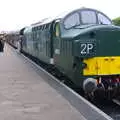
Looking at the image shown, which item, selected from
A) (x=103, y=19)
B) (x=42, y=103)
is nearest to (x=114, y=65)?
(x=42, y=103)

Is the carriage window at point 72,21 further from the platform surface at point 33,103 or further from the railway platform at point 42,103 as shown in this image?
the platform surface at point 33,103

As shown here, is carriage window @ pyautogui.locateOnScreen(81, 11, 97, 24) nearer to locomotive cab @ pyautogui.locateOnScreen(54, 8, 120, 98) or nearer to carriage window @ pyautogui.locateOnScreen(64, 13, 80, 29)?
carriage window @ pyautogui.locateOnScreen(64, 13, 80, 29)

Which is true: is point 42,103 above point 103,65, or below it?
below

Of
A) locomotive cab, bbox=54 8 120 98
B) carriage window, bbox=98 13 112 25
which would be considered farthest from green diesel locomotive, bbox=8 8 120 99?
carriage window, bbox=98 13 112 25

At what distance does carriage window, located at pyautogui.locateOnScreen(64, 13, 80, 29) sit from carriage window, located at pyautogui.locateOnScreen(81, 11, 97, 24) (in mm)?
186

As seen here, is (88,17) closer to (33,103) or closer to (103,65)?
(103,65)

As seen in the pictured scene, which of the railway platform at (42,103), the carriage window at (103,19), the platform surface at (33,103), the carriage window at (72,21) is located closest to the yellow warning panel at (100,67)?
the railway platform at (42,103)

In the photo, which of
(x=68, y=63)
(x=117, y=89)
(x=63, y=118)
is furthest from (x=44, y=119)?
(x=68, y=63)

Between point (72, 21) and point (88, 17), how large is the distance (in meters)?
0.56

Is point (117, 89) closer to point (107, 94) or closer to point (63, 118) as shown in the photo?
point (107, 94)

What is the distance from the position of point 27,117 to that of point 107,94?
147 inches

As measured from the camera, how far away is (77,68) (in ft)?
45.0

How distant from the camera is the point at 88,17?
54.6ft

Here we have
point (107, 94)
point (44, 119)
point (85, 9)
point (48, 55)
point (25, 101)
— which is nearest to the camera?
point (44, 119)
